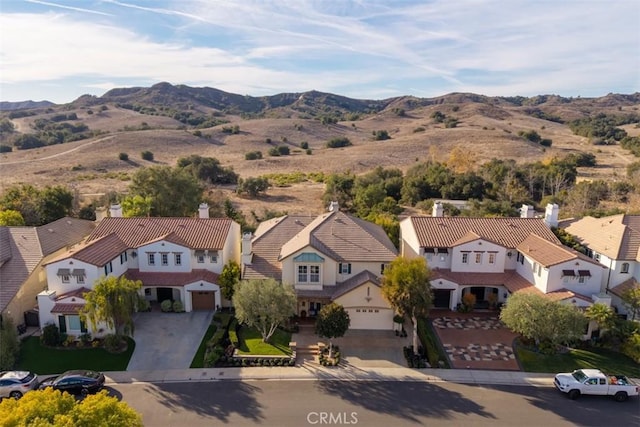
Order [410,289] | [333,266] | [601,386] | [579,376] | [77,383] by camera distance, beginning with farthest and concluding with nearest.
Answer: [333,266] → [410,289] → [579,376] → [601,386] → [77,383]

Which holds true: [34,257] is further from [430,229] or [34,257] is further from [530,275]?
[530,275]

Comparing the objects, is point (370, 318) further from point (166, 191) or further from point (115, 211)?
point (166, 191)

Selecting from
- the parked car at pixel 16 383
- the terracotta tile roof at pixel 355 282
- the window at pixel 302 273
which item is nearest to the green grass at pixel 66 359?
the parked car at pixel 16 383

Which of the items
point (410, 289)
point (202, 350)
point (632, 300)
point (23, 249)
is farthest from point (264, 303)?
point (632, 300)

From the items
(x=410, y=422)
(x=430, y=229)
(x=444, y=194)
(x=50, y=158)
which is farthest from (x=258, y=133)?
(x=410, y=422)

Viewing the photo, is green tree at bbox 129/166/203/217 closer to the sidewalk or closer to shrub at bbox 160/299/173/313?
shrub at bbox 160/299/173/313
